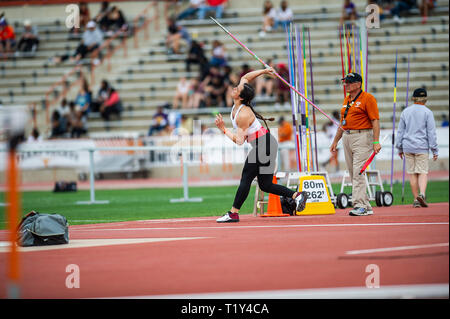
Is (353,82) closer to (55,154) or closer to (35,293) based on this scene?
(35,293)

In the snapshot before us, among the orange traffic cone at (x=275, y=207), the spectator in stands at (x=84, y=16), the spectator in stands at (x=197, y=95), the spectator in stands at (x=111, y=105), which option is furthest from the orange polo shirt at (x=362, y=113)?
the spectator in stands at (x=84, y=16)

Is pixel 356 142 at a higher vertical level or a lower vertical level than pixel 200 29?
lower

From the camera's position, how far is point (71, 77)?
35.2 m

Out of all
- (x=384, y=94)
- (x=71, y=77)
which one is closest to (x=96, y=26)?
(x=71, y=77)

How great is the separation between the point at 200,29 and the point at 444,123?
11976 mm

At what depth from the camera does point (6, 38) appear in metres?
36.3

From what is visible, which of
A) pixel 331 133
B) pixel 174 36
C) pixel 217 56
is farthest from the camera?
pixel 174 36

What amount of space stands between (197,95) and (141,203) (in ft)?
46.0

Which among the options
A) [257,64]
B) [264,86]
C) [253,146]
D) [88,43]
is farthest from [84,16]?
[253,146]

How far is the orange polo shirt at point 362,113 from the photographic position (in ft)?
38.9

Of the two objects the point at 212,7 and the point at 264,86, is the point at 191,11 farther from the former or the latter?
the point at 264,86

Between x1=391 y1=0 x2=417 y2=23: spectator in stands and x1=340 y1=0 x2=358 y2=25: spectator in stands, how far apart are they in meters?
1.94

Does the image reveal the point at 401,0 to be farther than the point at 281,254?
Yes

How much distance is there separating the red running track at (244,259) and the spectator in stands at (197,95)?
20.7 m
